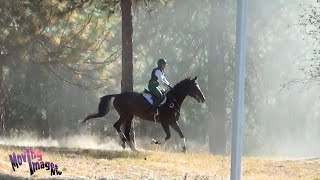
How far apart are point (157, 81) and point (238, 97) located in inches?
341

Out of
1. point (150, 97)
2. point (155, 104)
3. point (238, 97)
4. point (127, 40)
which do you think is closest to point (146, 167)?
point (155, 104)

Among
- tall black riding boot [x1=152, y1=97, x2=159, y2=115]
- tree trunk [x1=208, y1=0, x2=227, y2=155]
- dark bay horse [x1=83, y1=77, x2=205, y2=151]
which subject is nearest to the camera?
tall black riding boot [x1=152, y1=97, x2=159, y2=115]

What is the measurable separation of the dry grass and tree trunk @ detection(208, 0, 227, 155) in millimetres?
17603

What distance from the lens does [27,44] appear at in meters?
22.3

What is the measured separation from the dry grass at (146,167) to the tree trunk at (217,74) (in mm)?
17603

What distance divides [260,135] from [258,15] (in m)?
9.71

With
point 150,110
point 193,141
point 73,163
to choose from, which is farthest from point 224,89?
point 73,163

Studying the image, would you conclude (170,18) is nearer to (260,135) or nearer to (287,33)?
(287,33)

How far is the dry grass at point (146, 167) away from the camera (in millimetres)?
10227

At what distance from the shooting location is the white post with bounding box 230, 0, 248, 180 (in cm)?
754

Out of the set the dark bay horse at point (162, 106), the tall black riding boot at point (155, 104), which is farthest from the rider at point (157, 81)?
the dark bay horse at point (162, 106)

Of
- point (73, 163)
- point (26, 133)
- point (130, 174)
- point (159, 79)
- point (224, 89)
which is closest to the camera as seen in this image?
point (130, 174)
